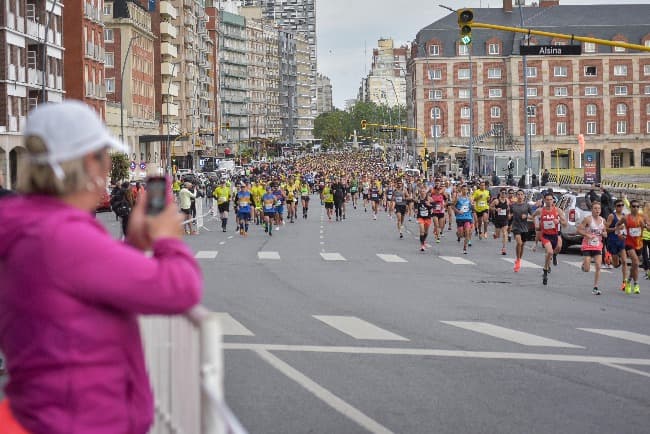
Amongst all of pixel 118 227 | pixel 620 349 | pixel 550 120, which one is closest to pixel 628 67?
pixel 550 120

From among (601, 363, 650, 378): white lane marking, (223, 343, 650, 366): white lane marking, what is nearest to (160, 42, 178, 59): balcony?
(223, 343, 650, 366): white lane marking

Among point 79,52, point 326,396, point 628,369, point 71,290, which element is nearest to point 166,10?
point 79,52

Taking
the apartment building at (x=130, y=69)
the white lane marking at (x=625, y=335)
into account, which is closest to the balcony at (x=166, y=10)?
the apartment building at (x=130, y=69)

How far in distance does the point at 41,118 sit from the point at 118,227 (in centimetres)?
4207

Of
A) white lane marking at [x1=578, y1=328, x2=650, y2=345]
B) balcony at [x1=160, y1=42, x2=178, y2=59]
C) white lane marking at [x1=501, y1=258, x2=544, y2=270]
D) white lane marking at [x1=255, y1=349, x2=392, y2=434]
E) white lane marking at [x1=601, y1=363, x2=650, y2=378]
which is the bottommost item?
white lane marking at [x1=501, y1=258, x2=544, y2=270]

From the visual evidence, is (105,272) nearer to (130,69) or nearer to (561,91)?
(130,69)

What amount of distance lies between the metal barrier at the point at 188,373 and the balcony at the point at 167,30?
12228 cm

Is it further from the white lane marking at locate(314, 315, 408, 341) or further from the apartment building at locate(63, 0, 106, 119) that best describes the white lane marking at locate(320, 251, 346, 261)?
the apartment building at locate(63, 0, 106, 119)

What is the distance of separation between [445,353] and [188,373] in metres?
9.43

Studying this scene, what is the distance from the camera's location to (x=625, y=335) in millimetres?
15734

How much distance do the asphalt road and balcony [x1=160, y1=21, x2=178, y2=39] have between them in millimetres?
99709

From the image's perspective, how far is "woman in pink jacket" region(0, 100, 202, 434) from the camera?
11.3 feet

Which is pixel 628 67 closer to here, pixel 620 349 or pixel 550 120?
pixel 550 120

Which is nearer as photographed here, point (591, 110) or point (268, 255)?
point (268, 255)
